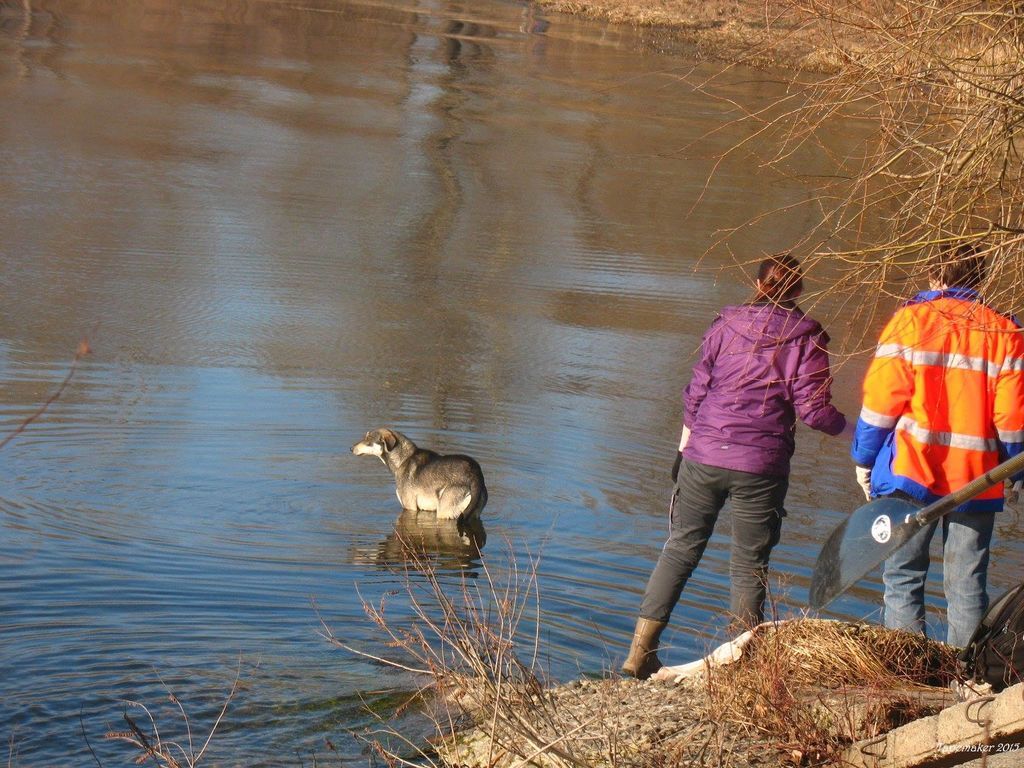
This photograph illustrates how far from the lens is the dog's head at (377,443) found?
10266mm

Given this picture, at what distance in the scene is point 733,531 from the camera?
6.97 metres

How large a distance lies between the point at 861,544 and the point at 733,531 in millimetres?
934

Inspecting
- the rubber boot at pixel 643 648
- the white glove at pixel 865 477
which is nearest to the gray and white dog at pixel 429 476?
the rubber boot at pixel 643 648

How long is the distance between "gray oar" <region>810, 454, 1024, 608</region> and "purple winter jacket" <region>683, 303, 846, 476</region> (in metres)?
0.59

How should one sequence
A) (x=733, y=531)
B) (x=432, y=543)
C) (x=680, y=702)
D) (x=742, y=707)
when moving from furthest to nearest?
(x=432, y=543), (x=733, y=531), (x=680, y=702), (x=742, y=707)

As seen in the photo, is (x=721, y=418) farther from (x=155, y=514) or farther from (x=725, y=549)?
(x=155, y=514)

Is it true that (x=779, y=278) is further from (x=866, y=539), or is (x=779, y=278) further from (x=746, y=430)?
(x=866, y=539)

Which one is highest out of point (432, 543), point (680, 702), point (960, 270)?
A: point (960, 270)

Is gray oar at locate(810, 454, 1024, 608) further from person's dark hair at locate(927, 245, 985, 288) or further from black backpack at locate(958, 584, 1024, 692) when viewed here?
person's dark hair at locate(927, 245, 985, 288)

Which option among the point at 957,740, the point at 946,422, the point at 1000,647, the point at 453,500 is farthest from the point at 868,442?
the point at 453,500

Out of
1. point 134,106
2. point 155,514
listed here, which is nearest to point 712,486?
point 155,514

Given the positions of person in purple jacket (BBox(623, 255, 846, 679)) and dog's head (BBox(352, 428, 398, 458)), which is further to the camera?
dog's head (BBox(352, 428, 398, 458))

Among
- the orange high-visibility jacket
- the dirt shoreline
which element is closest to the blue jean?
the orange high-visibility jacket

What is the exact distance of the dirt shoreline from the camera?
20.8ft
